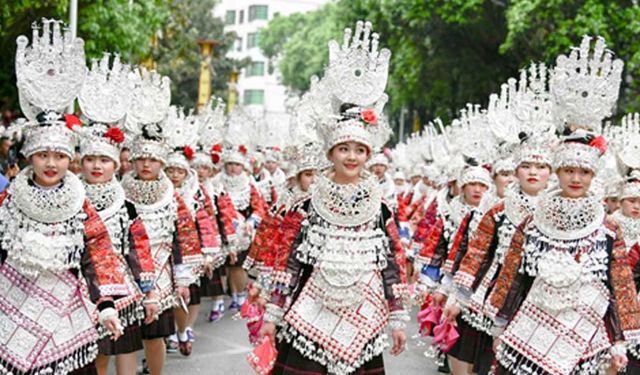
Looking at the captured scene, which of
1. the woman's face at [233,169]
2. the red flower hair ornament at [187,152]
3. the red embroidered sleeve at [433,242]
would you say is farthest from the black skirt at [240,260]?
the red embroidered sleeve at [433,242]

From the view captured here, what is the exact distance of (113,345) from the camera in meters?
7.89

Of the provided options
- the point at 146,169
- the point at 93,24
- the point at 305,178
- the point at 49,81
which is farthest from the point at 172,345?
the point at 93,24

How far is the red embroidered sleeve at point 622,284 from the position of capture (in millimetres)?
6492

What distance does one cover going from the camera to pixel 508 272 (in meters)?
6.68

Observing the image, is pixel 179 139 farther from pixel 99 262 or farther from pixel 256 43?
pixel 256 43

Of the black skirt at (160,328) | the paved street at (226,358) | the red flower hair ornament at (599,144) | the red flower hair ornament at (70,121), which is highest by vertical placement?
the red flower hair ornament at (599,144)

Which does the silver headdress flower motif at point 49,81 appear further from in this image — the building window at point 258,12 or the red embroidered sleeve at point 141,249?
the building window at point 258,12

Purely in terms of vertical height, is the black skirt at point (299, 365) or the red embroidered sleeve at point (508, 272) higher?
the red embroidered sleeve at point (508, 272)

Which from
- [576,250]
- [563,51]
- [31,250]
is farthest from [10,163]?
[563,51]

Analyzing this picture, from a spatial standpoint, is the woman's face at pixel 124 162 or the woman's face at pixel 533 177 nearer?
the woman's face at pixel 533 177

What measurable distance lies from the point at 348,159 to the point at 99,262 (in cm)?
163

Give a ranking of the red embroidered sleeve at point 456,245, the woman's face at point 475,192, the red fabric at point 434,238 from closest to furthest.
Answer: the red embroidered sleeve at point 456,245, the woman's face at point 475,192, the red fabric at point 434,238

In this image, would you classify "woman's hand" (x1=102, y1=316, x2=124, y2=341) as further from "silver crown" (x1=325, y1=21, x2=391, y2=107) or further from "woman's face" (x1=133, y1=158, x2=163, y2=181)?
"woman's face" (x1=133, y1=158, x2=163, y2=181)

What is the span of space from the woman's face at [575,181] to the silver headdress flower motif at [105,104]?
10.6 feet
